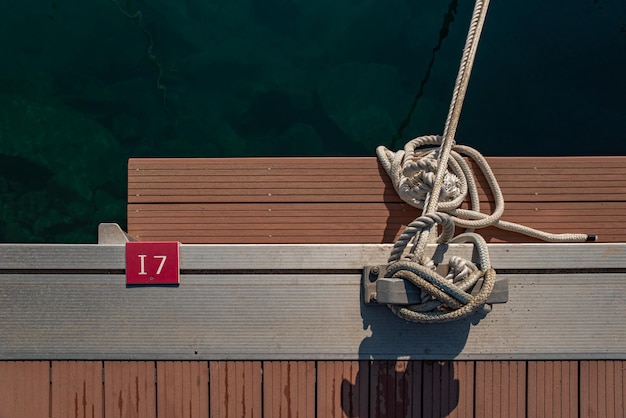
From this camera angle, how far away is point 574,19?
338 cm

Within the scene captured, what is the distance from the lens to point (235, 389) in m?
2.16

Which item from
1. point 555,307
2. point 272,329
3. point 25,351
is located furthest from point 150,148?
point 555,307

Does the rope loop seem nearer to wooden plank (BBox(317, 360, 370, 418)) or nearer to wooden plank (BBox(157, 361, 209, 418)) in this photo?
wooden plank (BBox(317, 360, 370, 418))

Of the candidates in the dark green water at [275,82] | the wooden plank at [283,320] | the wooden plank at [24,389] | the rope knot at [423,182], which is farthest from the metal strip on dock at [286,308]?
the dark green water at [275,82]

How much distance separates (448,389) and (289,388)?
29.7 inches

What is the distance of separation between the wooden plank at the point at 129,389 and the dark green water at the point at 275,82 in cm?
138

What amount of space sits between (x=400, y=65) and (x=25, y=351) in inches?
115

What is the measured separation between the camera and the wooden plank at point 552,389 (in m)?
2.13

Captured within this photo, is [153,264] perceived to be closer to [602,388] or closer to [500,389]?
[500,389]

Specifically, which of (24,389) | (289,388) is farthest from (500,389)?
(24,389)

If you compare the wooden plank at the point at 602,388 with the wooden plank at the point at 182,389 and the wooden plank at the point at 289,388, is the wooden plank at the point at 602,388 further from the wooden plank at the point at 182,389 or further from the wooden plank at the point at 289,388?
the wooden plank at the point at 182,389

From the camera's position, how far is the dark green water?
3.29 meters

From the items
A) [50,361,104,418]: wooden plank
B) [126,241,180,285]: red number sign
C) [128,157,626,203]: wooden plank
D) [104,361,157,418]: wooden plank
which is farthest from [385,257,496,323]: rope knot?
[50,361,104,418]: wooden plank

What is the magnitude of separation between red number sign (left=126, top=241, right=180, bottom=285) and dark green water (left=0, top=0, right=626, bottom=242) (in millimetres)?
1297
